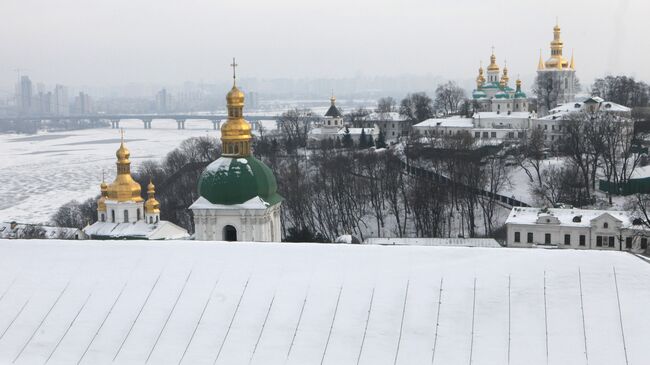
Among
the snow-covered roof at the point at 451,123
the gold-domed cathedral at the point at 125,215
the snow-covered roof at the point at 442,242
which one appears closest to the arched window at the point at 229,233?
the gold-domed cathedral at the point at 125,215

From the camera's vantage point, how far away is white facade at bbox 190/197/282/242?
66.8ft

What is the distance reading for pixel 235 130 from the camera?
20.8m

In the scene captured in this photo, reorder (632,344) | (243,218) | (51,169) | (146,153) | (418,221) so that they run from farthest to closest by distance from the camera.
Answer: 1. (146,153)
2. (51,169)
3. (418,221)
4. (243,218)
5. (632,344)

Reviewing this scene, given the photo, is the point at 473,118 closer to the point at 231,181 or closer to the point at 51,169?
the point at 51,169

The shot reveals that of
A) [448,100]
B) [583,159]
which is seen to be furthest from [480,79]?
[583,159]

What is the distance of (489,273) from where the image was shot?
1074 cm

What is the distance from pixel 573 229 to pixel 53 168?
4933cm

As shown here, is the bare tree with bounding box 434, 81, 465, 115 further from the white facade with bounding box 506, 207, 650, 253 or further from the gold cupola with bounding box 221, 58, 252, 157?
the gold cupola with bounding box 221, 58, 252, 157

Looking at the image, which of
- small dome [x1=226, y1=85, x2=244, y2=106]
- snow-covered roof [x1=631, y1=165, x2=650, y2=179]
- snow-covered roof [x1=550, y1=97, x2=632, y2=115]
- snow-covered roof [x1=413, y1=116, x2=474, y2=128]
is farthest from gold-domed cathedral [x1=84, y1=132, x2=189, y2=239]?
snow-covered roof [x1=550, y1=97, x2=632, y2=115]

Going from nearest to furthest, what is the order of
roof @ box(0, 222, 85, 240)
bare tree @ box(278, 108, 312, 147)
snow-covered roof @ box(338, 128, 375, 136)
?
roof @ box(0, 222, 85, 240), bare tree @ box(278, 108, 312, 147), snow-covered roof @ box(338, 128, 375, 136)

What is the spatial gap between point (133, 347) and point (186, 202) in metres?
31.4

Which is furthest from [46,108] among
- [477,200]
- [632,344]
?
[632,344]

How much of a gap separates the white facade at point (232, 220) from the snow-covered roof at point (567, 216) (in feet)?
42.4

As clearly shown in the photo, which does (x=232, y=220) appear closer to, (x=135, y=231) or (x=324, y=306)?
(x=135, y=231)
